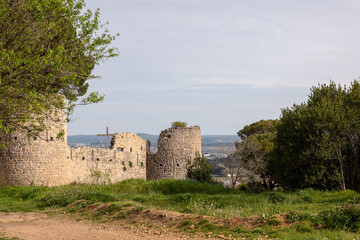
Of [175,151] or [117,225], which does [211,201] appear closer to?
[117,225]

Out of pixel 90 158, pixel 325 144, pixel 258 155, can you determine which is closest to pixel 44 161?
pixel 90 158

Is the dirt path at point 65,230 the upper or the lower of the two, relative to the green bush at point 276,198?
lower

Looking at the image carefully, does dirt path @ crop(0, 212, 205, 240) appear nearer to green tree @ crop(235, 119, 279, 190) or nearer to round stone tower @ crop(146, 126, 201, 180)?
round stone tower @ crop(146, 126, 201, 180)

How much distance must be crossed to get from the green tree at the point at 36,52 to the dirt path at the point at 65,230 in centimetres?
334

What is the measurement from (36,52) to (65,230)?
623 centimetres

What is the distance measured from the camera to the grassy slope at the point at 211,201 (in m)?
10.8

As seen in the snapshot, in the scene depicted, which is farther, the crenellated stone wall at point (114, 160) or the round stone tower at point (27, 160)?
the crenellated stone wall at point (114, 160)

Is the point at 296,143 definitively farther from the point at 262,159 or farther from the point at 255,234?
the point at 255,234

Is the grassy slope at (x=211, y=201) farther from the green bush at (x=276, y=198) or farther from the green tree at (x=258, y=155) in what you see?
the green tree at (x=258, y=155)

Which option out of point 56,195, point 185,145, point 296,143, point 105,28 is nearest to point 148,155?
point 185,145

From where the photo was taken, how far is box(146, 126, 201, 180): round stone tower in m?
33.9

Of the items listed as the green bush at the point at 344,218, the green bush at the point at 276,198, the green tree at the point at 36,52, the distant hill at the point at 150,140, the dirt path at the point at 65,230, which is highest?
the green tree at the point at 36,52

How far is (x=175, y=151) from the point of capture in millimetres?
34125

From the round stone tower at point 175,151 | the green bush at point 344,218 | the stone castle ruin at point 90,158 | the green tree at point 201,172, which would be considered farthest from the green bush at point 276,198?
the round stone tower at point 175,151
